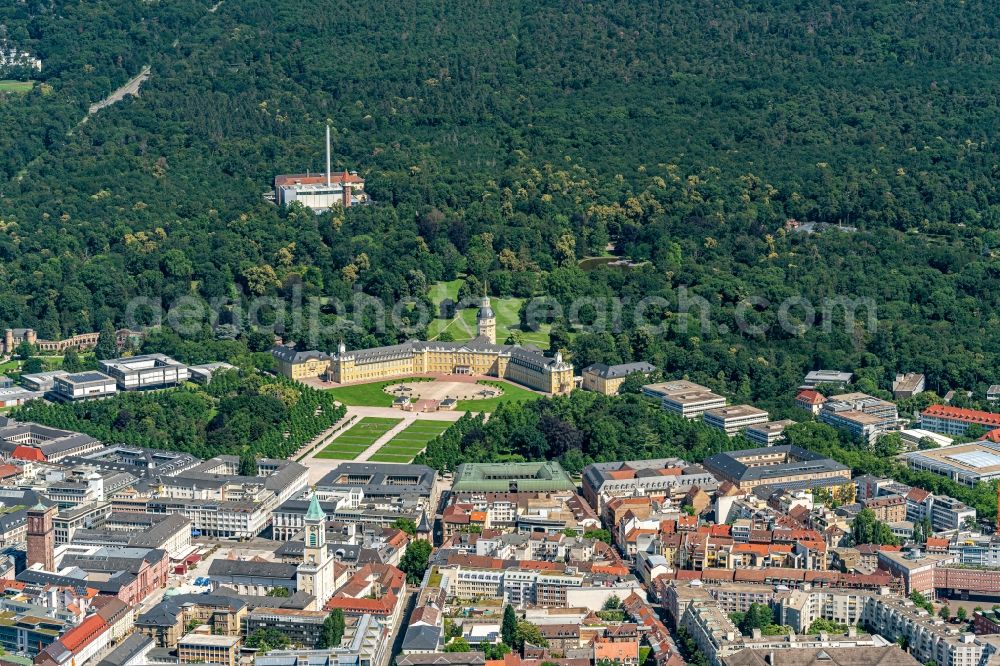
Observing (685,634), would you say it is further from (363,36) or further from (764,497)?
(363,36)

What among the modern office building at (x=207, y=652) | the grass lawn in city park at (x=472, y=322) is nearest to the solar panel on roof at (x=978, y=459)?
the grass lawn in city park at (x=472, y=322)

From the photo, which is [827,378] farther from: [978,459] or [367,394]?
[367,394]

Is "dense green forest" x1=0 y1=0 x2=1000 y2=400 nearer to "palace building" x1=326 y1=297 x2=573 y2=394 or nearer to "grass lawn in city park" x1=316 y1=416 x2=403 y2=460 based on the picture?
"palace building" x1=326 y1=297 x2=573 y2=394

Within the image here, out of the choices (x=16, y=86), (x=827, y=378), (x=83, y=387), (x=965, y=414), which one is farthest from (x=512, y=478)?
(x=16, y=86)

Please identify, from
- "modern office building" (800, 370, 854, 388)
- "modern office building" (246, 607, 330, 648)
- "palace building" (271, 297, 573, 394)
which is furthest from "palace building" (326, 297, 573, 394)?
"modern office building" (246, 607, 330, 648)

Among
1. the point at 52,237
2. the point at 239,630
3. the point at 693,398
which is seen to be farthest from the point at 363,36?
the point at 239,630

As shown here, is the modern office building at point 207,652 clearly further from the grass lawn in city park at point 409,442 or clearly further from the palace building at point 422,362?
the palace building at point 422,362

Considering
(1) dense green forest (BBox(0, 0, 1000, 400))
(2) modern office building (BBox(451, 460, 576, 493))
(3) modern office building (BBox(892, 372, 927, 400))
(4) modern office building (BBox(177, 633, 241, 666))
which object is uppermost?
(1) dense green forest (BBox(0, 0, 1000, 400))
